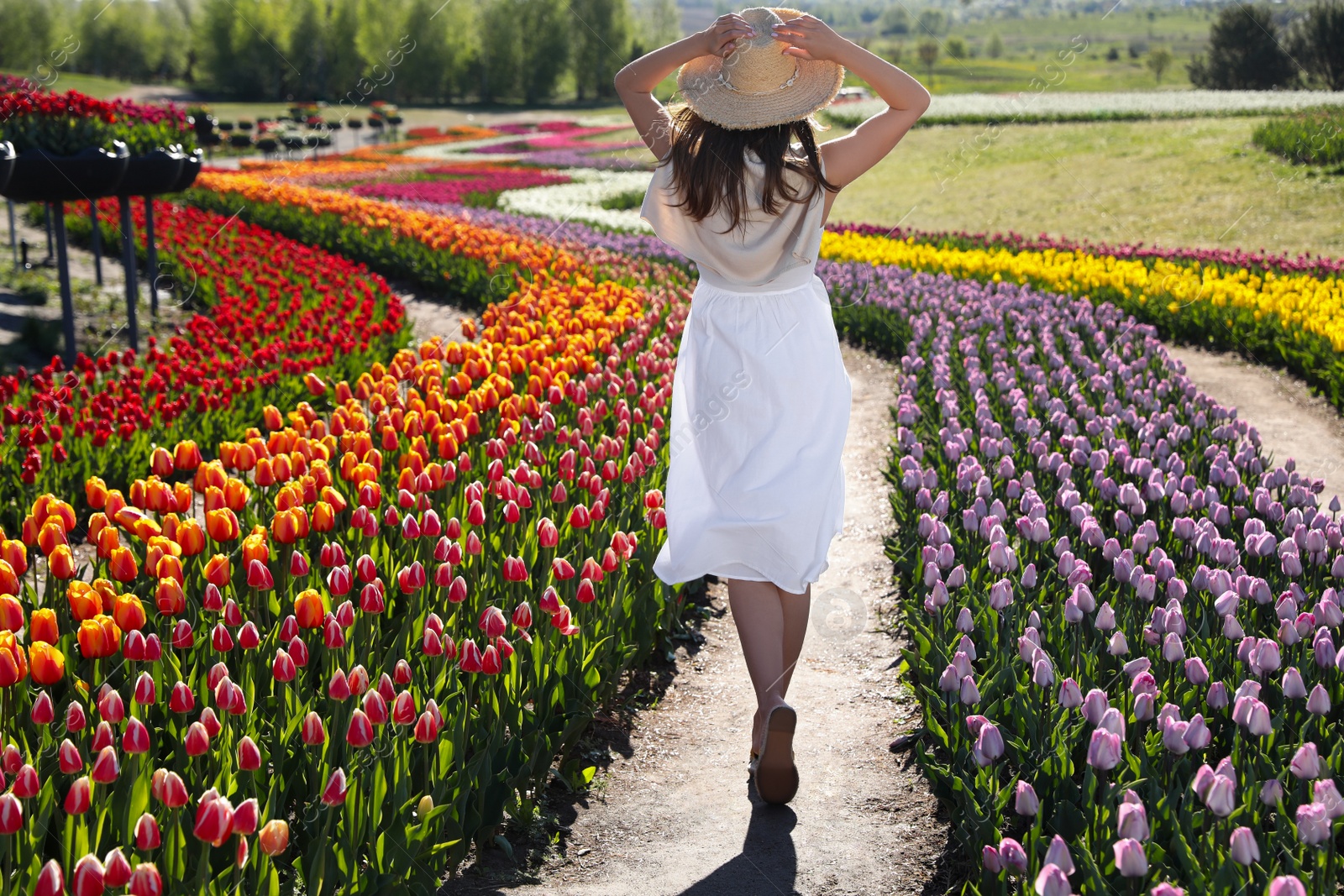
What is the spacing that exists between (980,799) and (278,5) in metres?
76.7

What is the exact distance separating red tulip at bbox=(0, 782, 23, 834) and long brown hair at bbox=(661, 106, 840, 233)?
2214 millimetres

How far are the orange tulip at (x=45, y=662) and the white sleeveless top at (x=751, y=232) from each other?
76.2 inches

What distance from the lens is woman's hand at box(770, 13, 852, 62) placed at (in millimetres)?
3057

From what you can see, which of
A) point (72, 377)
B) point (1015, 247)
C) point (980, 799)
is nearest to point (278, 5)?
point (1015, 247)

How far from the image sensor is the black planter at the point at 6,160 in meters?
7.70

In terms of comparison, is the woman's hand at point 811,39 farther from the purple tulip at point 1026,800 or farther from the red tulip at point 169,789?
the red tulip at point 169,789

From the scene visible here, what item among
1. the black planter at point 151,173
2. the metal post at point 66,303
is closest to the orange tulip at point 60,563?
the metal post at point 66,303

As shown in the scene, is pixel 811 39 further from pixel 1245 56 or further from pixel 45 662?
pixel 1245 56

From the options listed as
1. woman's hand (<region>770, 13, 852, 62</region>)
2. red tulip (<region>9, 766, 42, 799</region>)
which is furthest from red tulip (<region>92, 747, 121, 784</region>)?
woman's hand (<region>770, 13, 852, 62</region>)

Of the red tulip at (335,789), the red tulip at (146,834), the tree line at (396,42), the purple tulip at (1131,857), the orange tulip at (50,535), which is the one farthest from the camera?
the tree line at (396,42)

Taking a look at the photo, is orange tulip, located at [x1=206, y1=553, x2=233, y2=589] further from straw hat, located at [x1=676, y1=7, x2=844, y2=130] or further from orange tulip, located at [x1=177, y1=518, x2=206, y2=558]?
straw hat, located at [x1=676, y1=7, x2=844, y2=130]

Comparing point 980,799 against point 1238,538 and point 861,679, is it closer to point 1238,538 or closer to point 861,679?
point 861,679

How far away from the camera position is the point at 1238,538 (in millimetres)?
4477

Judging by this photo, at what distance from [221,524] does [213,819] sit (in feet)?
5.11
